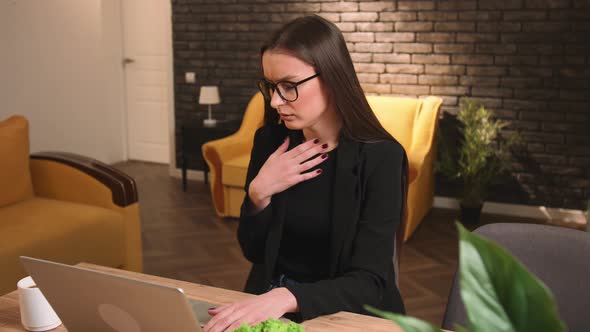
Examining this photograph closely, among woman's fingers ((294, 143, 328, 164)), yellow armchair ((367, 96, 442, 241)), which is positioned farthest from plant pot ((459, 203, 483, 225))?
woman's fingers ((294, 143, 328, 164))

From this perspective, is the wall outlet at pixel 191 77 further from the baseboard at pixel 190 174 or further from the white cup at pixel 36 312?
the white cup at pixel 36 312

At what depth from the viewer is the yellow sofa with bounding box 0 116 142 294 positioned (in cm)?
329

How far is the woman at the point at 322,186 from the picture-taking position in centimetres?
162

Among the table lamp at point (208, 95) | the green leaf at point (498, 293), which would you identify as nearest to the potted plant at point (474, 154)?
the table lamp at point (208, 95)

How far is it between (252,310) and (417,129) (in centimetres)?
386

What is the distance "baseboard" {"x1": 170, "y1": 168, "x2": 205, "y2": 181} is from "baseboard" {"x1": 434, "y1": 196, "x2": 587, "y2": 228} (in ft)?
7.72

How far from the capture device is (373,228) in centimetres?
165

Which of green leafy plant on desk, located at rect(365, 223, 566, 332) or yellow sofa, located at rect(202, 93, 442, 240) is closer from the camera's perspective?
green leafy plant on desk, located at rect(365, 223, 566, 332)

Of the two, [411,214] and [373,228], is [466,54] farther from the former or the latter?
[373,228]

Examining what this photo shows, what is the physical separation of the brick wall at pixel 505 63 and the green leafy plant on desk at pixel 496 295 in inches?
194

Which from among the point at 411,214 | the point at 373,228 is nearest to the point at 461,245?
the point at 373,228

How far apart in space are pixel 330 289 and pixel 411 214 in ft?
10.3

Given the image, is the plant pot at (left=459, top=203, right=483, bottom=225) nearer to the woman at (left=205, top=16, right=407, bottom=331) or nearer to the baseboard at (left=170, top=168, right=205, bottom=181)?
the baseboard at (left=170, top=168, right=205, bottom=181)

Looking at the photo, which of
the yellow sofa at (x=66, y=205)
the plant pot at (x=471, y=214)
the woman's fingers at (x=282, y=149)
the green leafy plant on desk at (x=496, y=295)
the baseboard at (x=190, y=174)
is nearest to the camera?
the green leafy plant on desk at (x=496, y=295)
